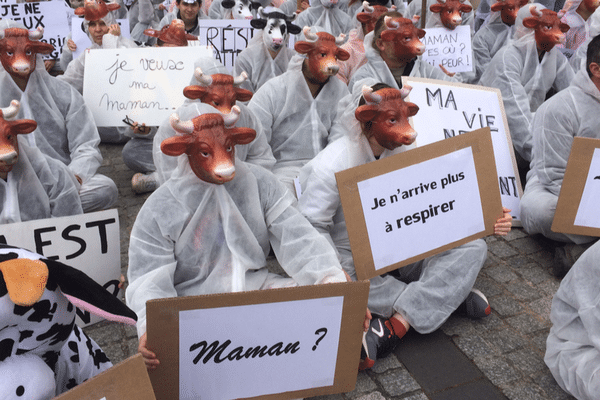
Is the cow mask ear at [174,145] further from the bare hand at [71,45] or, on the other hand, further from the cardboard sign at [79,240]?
the bare hand at [71,45]

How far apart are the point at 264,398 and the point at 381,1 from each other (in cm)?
687

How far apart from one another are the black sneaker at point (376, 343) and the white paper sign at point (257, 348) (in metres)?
0.72

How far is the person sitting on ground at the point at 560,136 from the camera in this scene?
4.38 metres

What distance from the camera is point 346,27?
8.80m

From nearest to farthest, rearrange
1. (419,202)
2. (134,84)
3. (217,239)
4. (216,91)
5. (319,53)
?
1. (217,239)
2. (419,202)
3. (216,91)
4. (319,53)
5. (134,84)

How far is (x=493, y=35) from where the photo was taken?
8.12 meters

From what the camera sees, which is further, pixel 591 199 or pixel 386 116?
pixel 591 199

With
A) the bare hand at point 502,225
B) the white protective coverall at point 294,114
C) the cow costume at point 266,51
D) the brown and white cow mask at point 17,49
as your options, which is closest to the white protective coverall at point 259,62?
the cow costume at point 266,51

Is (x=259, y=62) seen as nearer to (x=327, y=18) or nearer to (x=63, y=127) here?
(x=63, y=127)

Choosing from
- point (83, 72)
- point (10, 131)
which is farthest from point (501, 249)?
point (83, 72)

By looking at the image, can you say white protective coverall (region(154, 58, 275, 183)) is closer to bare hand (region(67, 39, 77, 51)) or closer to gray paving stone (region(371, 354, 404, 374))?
gray paving stone (region(371, 354, 404, 374))

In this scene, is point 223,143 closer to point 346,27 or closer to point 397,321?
point 397,321

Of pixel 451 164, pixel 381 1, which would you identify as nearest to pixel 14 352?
pixel 451 164

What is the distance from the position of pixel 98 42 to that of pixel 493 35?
5.70 meters
